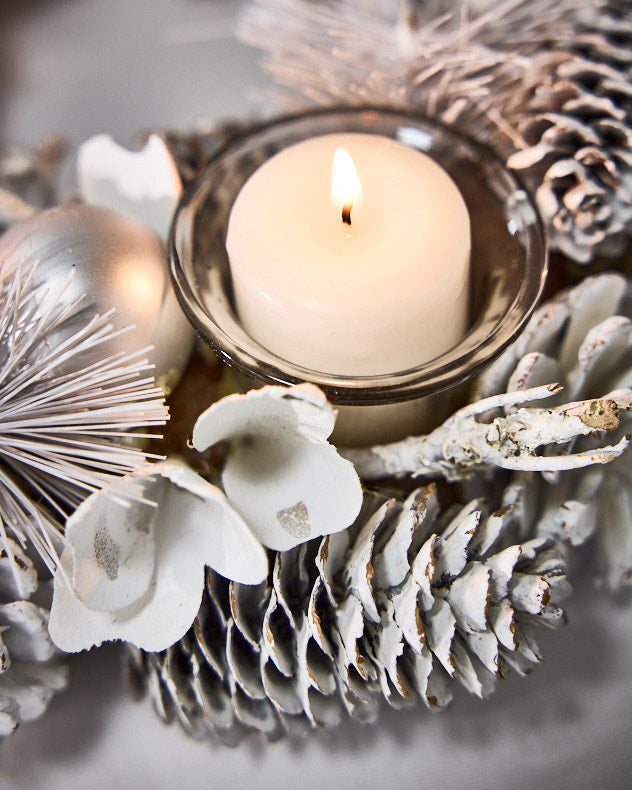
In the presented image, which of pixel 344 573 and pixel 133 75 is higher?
pixel 133 75

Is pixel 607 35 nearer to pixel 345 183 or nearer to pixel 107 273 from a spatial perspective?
pixel 345 183

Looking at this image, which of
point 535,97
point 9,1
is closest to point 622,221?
point 535,97

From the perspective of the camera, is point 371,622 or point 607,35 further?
point 607,35

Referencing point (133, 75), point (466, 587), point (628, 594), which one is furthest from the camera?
point (133, 75)

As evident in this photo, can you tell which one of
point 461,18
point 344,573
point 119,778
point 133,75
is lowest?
point 119,778

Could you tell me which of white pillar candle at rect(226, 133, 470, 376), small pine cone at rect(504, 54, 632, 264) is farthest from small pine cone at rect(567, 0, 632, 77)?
white pillar candle at rect(226, 133, 470, 376)

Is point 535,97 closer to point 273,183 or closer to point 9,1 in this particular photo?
point 273,183

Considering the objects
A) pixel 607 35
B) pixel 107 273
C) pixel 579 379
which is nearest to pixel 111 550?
pixel 107 273
